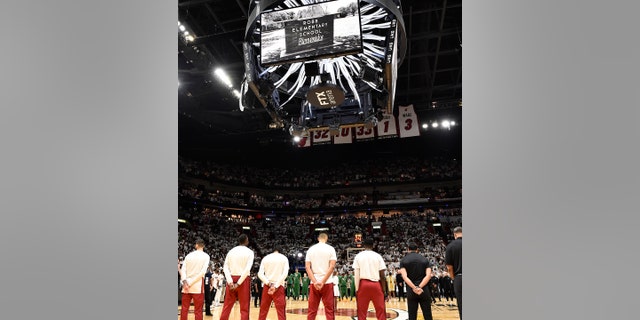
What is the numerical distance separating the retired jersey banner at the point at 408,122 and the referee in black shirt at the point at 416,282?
8.74 m

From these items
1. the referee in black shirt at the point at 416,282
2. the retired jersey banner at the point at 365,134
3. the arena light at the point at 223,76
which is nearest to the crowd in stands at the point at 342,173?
the retired jersey banner at the point at 365,134

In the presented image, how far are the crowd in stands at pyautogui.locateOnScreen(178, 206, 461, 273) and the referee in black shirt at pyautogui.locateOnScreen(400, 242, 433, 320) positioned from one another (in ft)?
49.6

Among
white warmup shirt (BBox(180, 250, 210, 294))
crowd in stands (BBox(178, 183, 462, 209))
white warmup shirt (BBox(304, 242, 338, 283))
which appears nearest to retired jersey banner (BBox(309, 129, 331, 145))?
white warmup shirt (BBox(180, 250, 210, 294))

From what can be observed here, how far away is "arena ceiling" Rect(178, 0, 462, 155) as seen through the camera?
1044 centimetres

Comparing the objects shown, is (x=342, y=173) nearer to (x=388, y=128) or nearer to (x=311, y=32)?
(x=388, y=128)

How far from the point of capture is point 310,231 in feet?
89.2

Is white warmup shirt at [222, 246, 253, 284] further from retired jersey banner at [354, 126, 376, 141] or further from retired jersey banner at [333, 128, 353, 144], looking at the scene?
retired jersey banner at [333, 128, 353, 144]

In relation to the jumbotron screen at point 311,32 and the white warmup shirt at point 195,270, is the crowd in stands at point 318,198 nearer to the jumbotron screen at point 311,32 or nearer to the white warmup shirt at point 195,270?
the white warmup shirt at point 195,270
